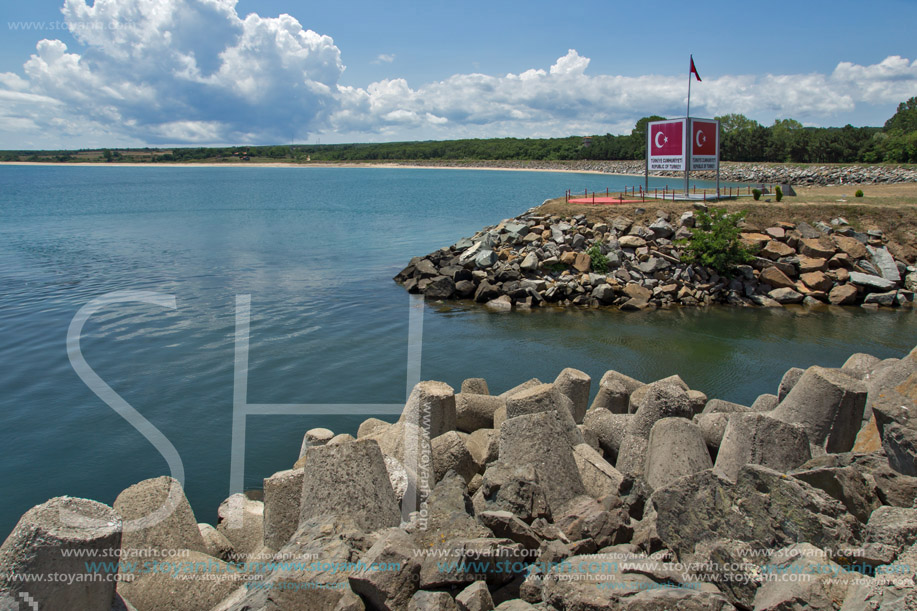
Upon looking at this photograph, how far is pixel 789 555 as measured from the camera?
4.88m

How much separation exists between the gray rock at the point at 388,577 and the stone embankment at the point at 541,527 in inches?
0.5

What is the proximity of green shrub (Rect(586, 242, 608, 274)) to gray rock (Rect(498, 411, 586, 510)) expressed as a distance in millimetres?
19746

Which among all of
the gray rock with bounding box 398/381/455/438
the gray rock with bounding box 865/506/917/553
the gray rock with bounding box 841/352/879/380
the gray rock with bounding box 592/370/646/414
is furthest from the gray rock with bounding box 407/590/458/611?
the gray rock with bounding box 841/352/879/380

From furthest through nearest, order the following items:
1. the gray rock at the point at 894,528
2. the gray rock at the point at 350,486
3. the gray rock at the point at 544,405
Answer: the gray rock at the point at 544,405 < the gray rock at the point at 350,486 < the gray rock at the point at 894,528

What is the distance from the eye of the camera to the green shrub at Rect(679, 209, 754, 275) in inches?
985

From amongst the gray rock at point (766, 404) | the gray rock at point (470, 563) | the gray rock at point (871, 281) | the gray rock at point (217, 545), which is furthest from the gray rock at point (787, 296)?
the gray rock at point (217, 545)

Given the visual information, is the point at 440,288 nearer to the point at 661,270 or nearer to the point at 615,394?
the point at 661,270

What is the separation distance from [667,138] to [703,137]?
1978mm

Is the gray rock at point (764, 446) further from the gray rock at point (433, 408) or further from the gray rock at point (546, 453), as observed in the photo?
the gray rock at point (433, 408)

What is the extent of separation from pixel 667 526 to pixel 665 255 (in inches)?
875

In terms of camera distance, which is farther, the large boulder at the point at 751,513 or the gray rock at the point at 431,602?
the large boulder at the point at 751,513

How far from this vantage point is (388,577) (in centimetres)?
462

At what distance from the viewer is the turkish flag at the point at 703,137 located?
35312 mm

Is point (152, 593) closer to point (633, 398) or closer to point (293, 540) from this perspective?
point (293, 540)
